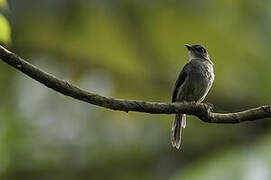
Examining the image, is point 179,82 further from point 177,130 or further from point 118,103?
point 118,103

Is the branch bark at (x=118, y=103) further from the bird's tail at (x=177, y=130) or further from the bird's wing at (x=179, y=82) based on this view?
the bird's wing at (x=179, y=82)

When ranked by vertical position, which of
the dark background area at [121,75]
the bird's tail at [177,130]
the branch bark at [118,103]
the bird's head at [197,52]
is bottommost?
the branch bark at [118,103]

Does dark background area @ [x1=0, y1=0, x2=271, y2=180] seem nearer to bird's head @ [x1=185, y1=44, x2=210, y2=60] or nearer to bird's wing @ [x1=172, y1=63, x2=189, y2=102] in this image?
bird's head @ [x1=185, y1=44, x2=210, y2=60]

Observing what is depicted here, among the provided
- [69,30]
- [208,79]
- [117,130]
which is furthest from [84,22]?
[208,79]

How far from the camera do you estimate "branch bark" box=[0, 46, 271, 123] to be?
164 inches

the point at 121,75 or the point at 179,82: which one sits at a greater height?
the point at 121,75

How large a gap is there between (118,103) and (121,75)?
5653 mm

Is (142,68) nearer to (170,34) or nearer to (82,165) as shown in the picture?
(170,34)

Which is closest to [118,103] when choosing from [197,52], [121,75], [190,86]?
[190,86]

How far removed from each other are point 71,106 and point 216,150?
9.37ft

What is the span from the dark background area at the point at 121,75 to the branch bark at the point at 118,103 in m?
4.52

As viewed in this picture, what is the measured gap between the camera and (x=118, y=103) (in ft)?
14.6

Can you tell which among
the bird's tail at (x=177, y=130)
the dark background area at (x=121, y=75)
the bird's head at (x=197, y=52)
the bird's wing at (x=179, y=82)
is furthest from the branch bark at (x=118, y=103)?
the dark background area at (x=121, y=75)

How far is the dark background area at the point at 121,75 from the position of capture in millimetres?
9945
